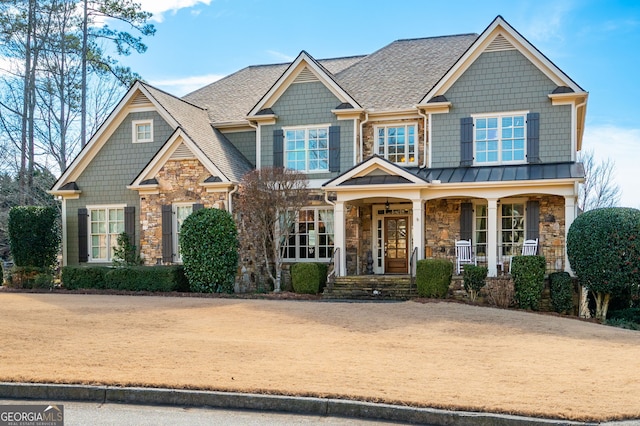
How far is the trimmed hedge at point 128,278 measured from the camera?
19.7 metres

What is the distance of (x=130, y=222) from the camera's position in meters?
22.8

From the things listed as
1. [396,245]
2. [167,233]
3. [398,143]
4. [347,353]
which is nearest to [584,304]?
[396,245]

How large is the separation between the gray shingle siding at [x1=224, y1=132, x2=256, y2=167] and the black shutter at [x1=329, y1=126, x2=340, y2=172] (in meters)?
3.33

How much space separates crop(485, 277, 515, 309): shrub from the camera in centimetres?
1675

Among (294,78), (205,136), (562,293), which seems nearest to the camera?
(562,293)

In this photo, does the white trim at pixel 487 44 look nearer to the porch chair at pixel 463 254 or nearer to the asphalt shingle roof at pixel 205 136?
the porch chair at pixel 463 254

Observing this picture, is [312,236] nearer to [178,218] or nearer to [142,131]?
[178,218]

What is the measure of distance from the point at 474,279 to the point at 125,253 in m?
11.8

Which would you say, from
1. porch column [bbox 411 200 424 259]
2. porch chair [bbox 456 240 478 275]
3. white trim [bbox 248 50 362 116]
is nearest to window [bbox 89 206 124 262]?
white trim [bbox 248 50 362 116]

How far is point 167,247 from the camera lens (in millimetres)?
21641

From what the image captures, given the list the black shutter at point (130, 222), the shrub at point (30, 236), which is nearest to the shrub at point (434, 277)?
the black shutter at point (130, 222)

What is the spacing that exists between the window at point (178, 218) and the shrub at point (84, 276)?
2.32 metres

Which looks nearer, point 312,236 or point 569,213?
point 569,213

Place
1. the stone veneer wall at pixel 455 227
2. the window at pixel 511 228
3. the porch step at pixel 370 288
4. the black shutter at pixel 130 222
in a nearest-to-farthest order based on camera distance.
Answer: the porch step at pixel 370 288 < the stone veneer wall at pixel 455 227 < the window at pixel 511 228 < the black shutter at pixel 130 222
